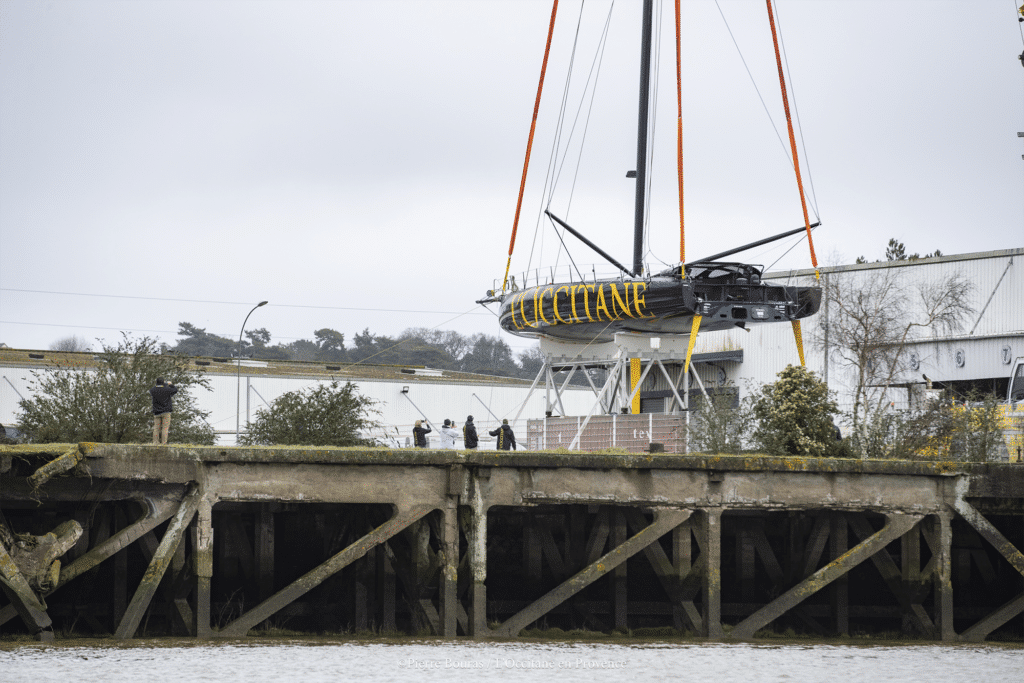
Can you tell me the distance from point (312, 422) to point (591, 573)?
276 inches

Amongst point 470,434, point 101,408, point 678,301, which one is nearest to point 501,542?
A: point 470,434

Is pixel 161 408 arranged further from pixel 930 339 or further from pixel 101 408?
pixel 930 339

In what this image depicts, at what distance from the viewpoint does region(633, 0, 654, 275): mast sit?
3478 centimetres

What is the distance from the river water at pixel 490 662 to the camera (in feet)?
44.0

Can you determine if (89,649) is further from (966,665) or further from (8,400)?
(8,400)

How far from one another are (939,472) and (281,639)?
10.7m

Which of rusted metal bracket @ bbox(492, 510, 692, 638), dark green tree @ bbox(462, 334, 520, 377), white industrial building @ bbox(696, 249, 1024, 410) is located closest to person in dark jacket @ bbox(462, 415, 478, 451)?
rusted metal bracket @ bbox(492, 510, 692, 638)

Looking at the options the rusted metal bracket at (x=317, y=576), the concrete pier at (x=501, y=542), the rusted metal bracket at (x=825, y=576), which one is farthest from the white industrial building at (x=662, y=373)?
the rusted metal bracket at (x=317, y=576)

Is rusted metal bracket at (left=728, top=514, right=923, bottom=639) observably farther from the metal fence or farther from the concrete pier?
the metal fence

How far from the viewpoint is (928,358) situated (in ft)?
144

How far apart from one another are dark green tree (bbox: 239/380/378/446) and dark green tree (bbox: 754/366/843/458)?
781cm

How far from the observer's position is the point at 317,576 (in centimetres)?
1583

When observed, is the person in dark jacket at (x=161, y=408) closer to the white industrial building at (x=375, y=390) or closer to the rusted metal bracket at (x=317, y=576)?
the rusted metal bracket at (x=317, y=576)

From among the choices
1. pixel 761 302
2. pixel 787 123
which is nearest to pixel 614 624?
pixel 761 302
